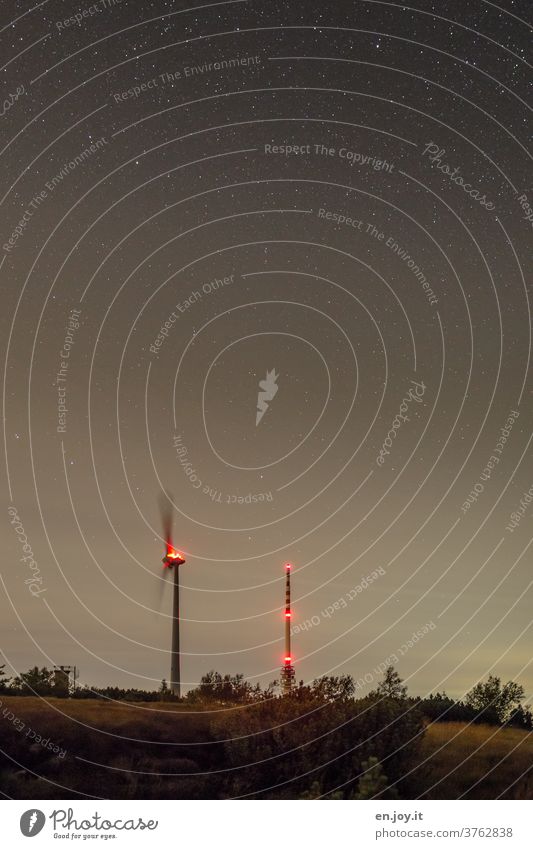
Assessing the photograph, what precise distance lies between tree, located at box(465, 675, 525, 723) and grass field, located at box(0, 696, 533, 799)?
23.9ft

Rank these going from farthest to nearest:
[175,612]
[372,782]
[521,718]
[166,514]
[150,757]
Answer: [175,612] < [166,514] < [521,718] < [150,757] < [372,782]

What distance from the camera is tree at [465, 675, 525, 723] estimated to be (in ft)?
171

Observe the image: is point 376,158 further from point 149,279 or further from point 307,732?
point 307,732

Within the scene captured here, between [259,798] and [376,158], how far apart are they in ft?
Result: 79.4

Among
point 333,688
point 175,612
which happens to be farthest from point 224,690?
point 175,612

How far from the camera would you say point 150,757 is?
131 feet

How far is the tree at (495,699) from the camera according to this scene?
171 feet

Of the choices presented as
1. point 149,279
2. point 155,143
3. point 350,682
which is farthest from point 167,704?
point 155,143

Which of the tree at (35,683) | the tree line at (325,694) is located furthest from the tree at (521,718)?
the tree at (35,683)

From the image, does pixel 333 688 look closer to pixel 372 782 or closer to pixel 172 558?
pixel 372 782

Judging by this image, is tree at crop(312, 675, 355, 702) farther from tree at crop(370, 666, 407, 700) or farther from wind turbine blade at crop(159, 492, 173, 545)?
wind turbine blade at crop(159, 492, 173, 545)

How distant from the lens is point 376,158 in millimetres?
46781

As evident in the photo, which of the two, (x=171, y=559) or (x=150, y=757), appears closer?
(x=150, y=757)

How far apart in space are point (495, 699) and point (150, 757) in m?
20.9
